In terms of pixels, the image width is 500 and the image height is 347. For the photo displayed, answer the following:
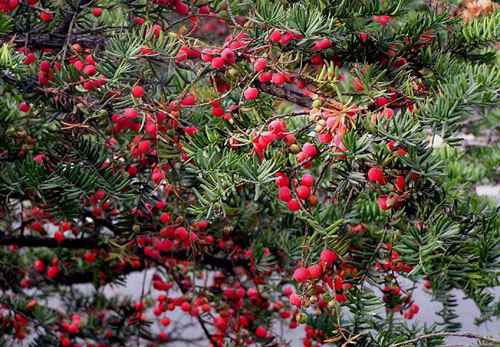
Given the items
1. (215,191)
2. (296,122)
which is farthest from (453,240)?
(296,122)

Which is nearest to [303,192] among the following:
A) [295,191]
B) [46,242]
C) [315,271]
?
[295,191]

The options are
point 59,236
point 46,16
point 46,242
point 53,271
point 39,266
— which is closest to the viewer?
point 46,16

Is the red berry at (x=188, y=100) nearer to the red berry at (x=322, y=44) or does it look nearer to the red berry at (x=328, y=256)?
the red berry at (x=322, y=44)

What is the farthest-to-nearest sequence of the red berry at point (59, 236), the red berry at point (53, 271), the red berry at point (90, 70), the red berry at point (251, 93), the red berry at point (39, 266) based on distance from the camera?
1. the red berry at point (39, 266)
2. the red berry at point (53, 271)
3. the red berry at point (59, 236)
4. the red berry at point (90, 70)
5. the red berry at point (251, 93)

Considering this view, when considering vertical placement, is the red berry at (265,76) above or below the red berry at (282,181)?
above

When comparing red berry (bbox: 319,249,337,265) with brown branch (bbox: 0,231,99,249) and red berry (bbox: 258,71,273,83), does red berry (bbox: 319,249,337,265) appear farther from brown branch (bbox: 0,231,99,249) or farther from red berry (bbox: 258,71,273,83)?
brown branch (bbox: 0,231,99,249)

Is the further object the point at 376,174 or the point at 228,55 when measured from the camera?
the point at 228,55

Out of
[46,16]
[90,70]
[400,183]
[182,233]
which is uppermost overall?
[46,16]

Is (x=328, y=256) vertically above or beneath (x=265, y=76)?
beneath

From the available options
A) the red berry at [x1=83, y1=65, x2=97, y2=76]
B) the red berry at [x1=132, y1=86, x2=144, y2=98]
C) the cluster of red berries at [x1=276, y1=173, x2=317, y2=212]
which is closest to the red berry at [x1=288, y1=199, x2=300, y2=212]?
the cluster of red berries at [x1=276, y1=173, x2=317, y2=212]

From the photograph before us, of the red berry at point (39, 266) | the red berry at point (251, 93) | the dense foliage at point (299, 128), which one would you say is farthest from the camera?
the red berry at point (39, 266)

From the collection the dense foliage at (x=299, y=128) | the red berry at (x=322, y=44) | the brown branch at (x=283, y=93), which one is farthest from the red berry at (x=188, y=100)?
the red berry at (x=322, y=44)

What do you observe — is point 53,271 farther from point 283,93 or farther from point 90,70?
point 283,93

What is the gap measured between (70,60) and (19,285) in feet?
3.84
